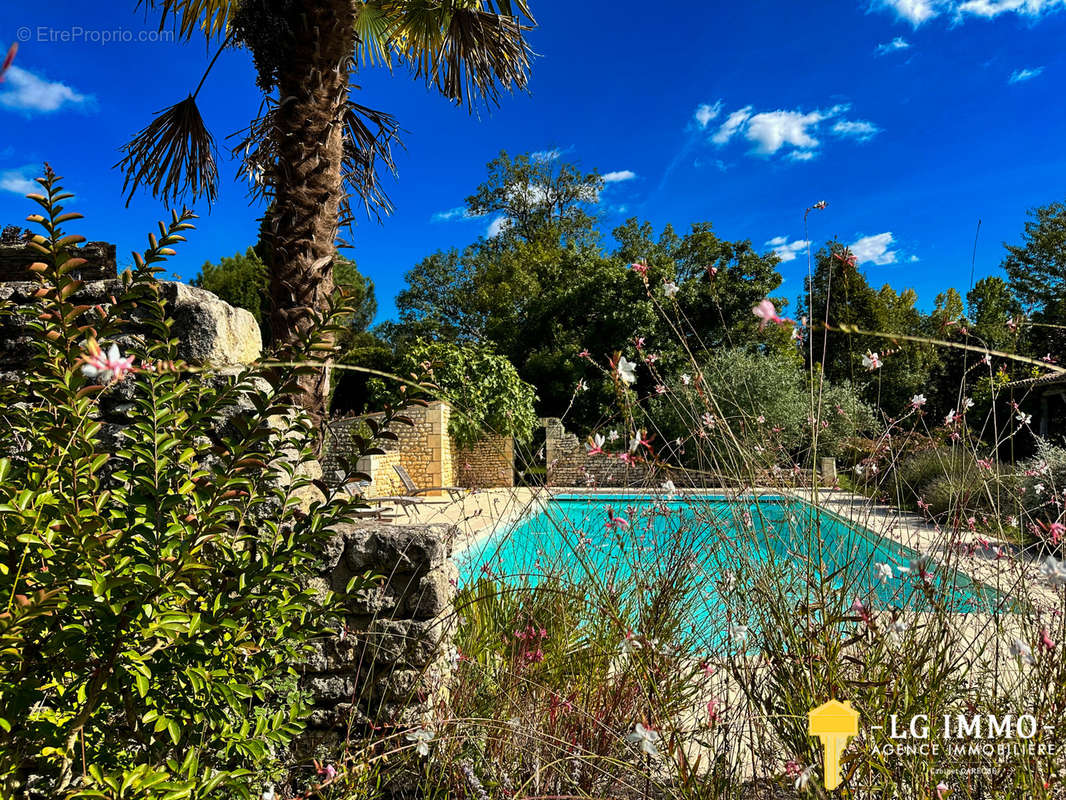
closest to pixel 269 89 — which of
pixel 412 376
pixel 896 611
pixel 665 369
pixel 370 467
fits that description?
pixel 412 376

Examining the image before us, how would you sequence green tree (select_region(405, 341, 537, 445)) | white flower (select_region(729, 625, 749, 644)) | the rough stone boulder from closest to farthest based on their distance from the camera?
white flower (select_region(729, 625, 749, 644))
the rough stone boulder
green tree (select_region(405, 341, 537, 445))

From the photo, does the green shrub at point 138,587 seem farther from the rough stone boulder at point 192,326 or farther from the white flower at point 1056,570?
the white flower at point 1056,570

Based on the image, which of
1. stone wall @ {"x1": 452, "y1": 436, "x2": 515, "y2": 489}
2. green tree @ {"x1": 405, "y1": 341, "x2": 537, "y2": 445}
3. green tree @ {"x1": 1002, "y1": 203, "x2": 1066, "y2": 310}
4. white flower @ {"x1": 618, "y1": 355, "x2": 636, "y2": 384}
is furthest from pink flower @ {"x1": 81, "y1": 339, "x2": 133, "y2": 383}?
green tree @ {"x1": 1002, "y1": 203, "x2": 1066, "y2": 310}

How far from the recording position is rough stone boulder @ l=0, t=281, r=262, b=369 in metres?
2.27

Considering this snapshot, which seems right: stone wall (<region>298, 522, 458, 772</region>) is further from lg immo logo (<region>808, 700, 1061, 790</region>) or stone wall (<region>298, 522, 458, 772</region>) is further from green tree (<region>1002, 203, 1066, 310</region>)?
green tree (<region>1002, 203, 1066, 310</region>)

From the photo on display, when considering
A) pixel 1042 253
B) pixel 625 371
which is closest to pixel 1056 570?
pixel 625 371

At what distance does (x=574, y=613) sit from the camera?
2.53 m

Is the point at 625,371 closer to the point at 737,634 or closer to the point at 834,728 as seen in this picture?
the point at 737,634

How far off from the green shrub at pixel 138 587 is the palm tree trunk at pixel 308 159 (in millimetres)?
2077

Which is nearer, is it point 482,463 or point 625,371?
point 625,371

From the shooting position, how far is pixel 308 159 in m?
3.81

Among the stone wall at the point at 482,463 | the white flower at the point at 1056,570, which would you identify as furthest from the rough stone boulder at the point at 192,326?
the stone wall at the point at 482,463

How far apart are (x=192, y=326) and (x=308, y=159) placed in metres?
1.96

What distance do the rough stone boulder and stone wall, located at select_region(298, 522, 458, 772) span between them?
33.8 inches
